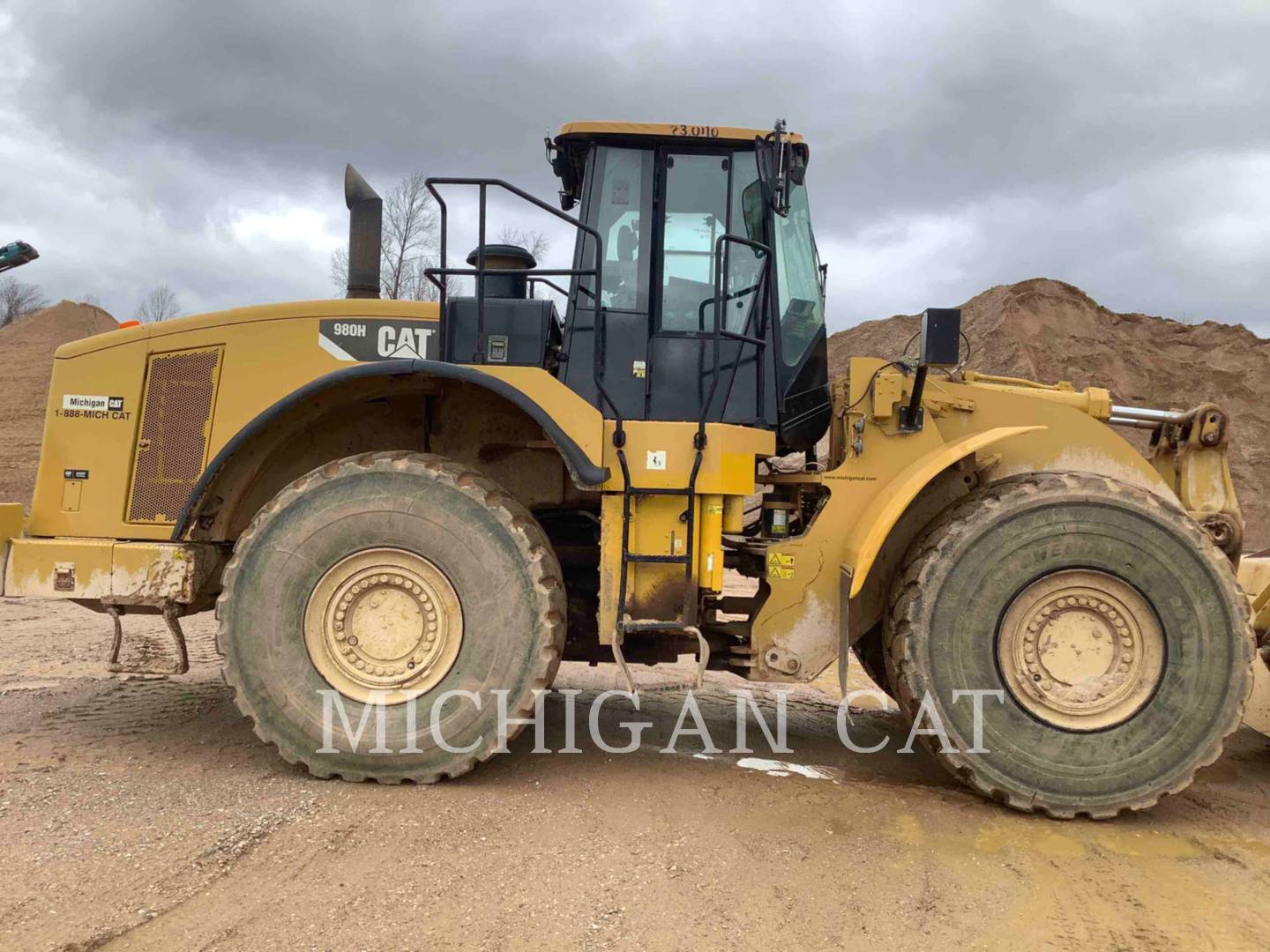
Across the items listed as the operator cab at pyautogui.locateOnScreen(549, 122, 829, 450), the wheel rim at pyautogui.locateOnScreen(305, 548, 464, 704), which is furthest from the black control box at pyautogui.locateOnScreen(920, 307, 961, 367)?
A: the wheel rim at pyautogui.locateOnScreen(305, 548, 464, 704)

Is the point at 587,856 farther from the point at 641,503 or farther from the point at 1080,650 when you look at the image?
the point at 1080,650

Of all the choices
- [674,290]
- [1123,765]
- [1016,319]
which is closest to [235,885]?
[674,290]

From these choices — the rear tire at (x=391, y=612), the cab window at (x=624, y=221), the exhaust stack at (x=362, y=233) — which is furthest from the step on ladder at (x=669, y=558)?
the exhaust stack at (x=362, y=233)

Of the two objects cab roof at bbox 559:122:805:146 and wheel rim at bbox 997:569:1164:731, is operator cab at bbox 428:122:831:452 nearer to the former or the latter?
cab roof at bbox 559:122:805:146

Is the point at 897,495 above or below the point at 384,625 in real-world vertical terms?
above

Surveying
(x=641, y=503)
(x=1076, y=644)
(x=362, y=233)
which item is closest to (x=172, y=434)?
(x=362, y=233)

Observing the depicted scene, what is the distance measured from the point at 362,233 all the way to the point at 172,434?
1.42 meters

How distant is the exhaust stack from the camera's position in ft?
15.4

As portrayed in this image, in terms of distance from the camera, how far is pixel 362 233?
474 centimetres

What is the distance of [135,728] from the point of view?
464 centimetres

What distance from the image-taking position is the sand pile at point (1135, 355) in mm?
14758

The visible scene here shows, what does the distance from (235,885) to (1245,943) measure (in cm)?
316

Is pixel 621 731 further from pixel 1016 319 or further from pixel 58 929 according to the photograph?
pixel 1016 319

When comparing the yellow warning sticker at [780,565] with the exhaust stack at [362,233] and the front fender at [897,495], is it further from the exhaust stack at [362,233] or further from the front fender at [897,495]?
the exhaust stack at [362,233]
